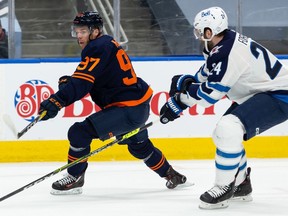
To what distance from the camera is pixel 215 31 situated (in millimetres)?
3773

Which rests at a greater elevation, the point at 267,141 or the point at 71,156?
the point at 71,156

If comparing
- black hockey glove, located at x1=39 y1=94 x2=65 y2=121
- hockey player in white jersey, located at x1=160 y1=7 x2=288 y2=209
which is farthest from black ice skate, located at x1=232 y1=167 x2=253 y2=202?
black hockey glove, located at x1=39 y1=94 x2=65 y2=121

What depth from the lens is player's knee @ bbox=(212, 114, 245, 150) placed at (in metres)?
3.65

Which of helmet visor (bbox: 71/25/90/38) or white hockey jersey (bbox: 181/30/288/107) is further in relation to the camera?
helmet visor (bbox: 71/25/90/38)

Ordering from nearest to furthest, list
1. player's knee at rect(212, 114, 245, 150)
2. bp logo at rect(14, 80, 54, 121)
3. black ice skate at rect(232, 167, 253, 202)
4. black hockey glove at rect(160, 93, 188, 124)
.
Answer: player's knee at rect(212, 114, 245, 150), black hockey glove at rect(160, 93, 188, 124), black ice skate at rect(232, 167, 253, 202), bp logo at rect(14, 80, 54, 121)

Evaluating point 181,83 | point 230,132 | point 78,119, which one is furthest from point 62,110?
point 230,132

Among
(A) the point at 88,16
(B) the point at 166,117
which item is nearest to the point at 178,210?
(B) the point at 166,117

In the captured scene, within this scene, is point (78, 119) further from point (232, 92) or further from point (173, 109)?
point (232, 92)

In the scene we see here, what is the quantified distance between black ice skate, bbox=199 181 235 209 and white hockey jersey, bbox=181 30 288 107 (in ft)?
1.32

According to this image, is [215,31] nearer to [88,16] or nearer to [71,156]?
[88,16]

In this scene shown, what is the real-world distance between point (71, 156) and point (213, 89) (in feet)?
3.07

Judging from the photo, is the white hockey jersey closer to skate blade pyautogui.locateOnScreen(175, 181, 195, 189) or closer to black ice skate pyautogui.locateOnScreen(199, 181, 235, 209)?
black ice skate pyautogui.locateOnScreen(199, 181, 235, 209)

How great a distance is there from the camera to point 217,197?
3.72m

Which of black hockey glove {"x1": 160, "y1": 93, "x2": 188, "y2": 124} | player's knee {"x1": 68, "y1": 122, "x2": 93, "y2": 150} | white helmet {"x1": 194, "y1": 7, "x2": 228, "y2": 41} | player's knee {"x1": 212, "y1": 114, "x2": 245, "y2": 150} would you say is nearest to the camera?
player's knee {"x1": 212, "y1": 114, "x2": 245, "y2": 150}
